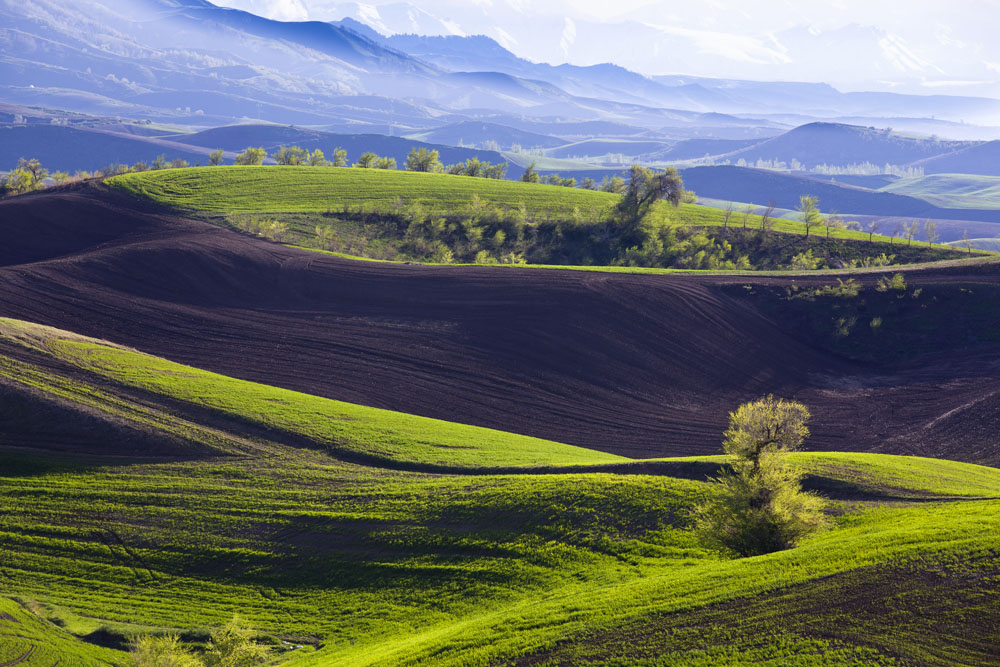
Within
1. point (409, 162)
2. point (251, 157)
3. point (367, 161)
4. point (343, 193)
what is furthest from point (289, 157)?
point (343, 193)

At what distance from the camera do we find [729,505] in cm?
3269

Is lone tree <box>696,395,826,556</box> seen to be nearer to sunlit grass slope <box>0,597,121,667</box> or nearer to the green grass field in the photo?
the green grass field

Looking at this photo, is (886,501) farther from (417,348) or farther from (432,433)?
(417,348)

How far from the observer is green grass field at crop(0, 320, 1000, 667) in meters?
25.3

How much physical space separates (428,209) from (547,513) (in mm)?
83519

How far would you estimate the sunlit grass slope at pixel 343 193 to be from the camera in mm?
107375

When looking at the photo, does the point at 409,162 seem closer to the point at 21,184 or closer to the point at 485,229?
the point at 485,229

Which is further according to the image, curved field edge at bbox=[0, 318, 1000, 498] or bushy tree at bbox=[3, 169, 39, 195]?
bushy tree at bbox=[3, 169, 39, 195]

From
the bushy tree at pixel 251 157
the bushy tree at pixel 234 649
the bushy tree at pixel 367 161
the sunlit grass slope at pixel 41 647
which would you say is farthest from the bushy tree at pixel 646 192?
the sunlit grass slope at pixel 41 647

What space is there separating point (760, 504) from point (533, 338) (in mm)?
39980

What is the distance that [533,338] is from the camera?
70188 millimetres

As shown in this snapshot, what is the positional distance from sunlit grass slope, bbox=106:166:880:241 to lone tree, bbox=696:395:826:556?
83.8m

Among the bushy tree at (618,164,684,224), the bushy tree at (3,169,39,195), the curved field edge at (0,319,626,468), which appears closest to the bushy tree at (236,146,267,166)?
the bushy tree at (3,169,39,195)

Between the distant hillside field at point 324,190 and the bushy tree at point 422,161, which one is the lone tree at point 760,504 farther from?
the bushy tree at point 422,161
